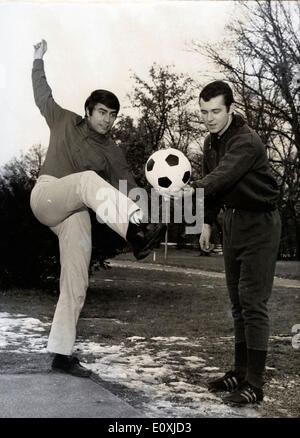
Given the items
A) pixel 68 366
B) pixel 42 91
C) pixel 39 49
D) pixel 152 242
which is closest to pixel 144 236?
pixel 152 242

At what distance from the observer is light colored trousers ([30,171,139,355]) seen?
300cm

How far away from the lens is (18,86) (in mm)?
3990

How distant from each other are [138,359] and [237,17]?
2.99 metres

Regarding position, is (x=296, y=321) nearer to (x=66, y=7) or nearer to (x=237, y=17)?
(x=237, y=17)

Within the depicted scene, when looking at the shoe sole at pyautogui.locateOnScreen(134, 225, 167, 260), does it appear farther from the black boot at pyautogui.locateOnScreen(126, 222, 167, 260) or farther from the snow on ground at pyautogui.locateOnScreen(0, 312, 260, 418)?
the snow on ground at pyautogui.locateOnScreen(0, 312, 260, 418)

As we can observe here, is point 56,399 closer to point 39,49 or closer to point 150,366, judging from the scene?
point 150,366

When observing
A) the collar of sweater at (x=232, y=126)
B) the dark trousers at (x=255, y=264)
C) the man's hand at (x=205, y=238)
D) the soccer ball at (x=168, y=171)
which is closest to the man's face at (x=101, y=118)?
the soccer ball at (x=168, y=171)

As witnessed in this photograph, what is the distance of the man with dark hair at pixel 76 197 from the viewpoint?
2.83 meters

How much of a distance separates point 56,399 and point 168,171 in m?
1.27

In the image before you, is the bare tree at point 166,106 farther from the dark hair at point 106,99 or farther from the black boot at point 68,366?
the black boot at point 68,366

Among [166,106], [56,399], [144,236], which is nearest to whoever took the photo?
[56,399]

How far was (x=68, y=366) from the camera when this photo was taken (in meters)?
3.16

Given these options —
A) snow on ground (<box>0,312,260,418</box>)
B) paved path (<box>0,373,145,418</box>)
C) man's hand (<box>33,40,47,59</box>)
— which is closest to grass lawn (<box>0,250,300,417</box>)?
snow on ground (<box>0,312,260,418</box>)
